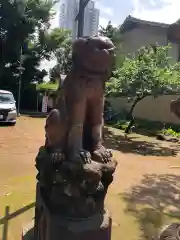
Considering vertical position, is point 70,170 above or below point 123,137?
above

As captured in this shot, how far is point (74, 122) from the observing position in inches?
98.3

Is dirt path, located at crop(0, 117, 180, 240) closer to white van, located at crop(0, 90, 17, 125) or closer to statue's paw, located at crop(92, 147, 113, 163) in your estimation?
statue's paw, located at crop(92, 147, 113, 163)

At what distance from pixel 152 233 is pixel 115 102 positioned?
16005mm

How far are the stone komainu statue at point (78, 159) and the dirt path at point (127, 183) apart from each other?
113 cm

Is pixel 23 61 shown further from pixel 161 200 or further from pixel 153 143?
pixel 161 200

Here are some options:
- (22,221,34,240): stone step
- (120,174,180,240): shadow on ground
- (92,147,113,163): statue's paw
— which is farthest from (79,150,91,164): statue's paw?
(120,174,180,240): shadow on ground

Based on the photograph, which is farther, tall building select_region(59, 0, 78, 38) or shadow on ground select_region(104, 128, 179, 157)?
shadow on ground select_region(104, 128, 179, 157)

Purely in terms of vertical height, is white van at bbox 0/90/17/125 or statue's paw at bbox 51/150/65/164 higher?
statue's paw at bbox 51/150/65/164

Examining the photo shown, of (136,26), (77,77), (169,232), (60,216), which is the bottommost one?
(169,232)

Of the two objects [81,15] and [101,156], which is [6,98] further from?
[101,156]

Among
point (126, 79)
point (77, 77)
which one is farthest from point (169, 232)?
point (126, 79)

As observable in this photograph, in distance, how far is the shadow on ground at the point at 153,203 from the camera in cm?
390

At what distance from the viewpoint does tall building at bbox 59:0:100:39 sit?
416 cm

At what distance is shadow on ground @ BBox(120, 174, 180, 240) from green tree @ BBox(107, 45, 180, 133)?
4406 millimetres
